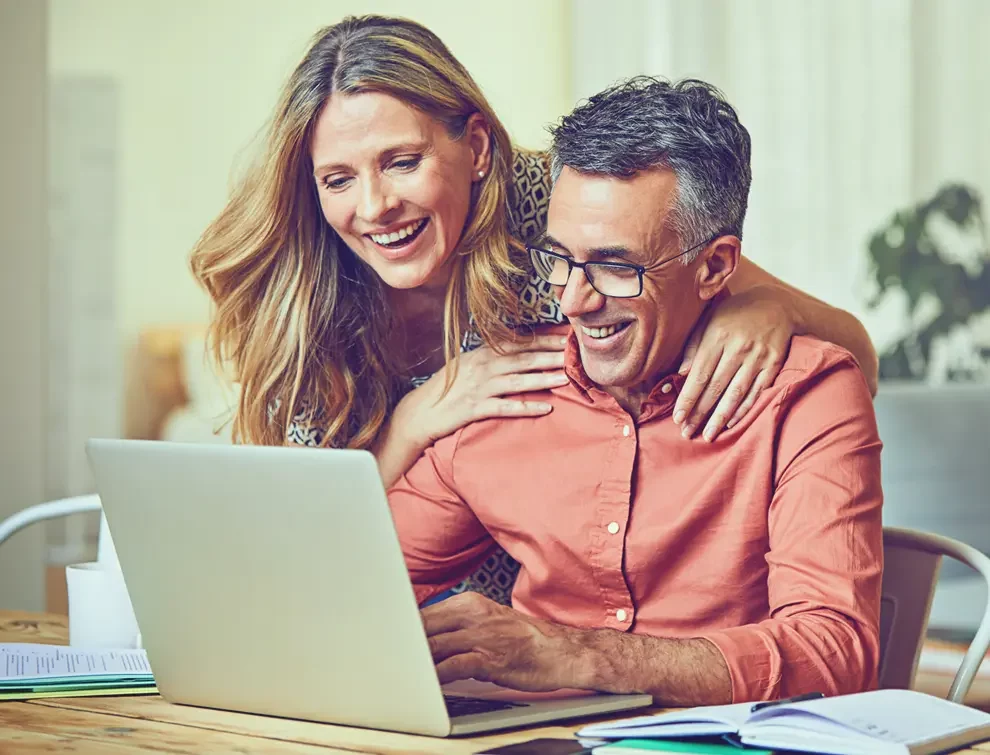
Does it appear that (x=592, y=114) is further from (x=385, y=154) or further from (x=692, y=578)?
(x=692, y=578)

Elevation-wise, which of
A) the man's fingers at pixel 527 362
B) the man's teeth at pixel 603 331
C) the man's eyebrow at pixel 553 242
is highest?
the man's eyebrow at pixel 553 242

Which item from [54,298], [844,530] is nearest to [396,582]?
[844,530]

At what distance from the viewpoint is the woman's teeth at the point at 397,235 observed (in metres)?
1.85

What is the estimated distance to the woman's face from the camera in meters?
1.82

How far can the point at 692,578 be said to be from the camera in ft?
5.36

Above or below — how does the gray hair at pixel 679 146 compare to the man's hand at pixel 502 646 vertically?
above

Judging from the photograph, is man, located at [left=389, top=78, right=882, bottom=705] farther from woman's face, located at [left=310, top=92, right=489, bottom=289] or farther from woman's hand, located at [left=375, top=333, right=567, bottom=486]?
woman's face, located at [left=310, top=92, right=489, bottom=289]

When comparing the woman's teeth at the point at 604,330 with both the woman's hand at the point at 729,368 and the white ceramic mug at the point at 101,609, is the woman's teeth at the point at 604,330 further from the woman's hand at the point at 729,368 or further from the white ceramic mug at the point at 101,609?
the white ceramic mug at the point at 101,609

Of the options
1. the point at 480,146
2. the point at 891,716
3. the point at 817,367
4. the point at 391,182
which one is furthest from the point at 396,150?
the point at 891,716

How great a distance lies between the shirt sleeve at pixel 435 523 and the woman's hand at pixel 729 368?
36 centimetres

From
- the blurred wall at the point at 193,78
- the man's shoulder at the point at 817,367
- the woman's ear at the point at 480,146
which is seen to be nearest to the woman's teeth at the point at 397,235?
the woman's ear at the point at 480,146

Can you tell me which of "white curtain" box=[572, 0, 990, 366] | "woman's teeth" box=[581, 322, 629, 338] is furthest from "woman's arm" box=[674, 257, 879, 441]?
"white curtain" box=[572, 0, 990, 366]

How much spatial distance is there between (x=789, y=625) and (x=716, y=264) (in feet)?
1.65

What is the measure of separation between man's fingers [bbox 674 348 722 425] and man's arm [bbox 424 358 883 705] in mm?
100
